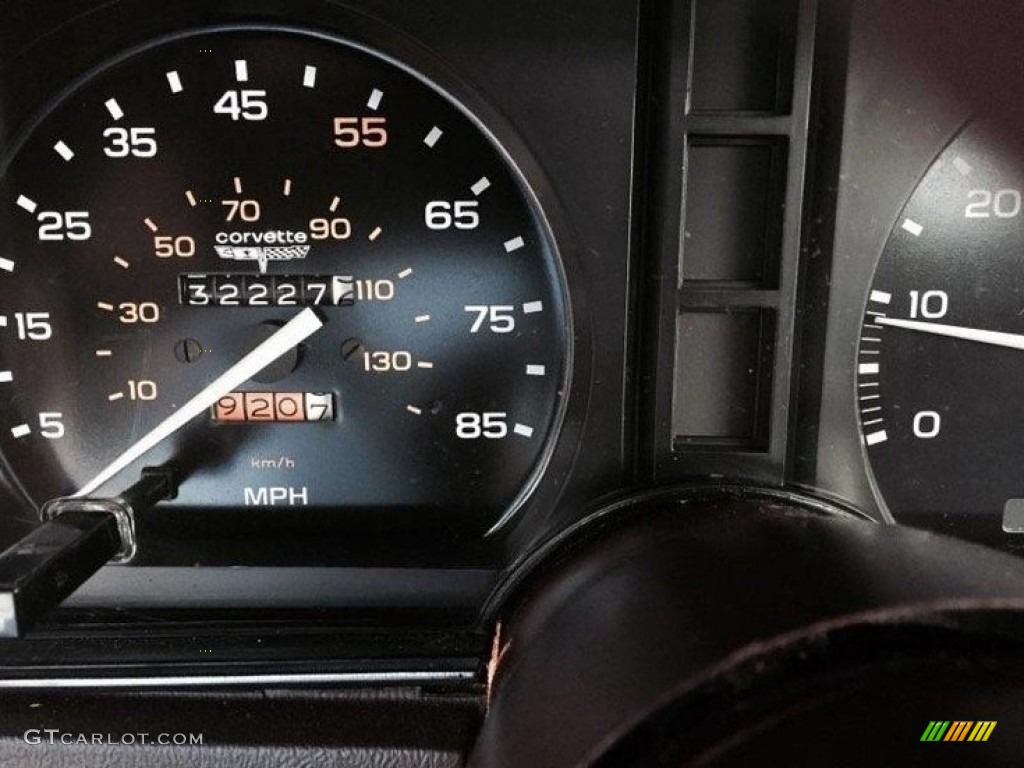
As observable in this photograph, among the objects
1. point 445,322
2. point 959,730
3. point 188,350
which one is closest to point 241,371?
point 188,350

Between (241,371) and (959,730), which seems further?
(241,371)

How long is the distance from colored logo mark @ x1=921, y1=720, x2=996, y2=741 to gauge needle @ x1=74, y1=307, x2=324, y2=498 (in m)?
1.01

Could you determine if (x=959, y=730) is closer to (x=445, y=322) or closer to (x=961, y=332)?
(x=961, y=332)

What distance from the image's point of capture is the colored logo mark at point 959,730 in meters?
0.98

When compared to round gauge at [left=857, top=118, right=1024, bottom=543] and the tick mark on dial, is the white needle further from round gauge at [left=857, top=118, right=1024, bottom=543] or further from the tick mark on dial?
the tick mark on dial

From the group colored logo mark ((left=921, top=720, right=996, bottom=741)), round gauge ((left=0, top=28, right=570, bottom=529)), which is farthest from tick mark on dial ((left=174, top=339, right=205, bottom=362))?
colored logo mark ((left=921, top=720, right=996, bottom=741))

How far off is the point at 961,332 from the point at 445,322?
0.81 metres

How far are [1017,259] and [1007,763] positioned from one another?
86cm

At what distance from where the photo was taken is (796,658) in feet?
2.99

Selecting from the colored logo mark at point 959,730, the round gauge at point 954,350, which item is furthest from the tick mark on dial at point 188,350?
the colored logo mark at point 959,730

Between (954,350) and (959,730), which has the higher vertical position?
(954,350)

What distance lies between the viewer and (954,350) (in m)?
1.61

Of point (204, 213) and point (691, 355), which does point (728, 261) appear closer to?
point (691, 355)

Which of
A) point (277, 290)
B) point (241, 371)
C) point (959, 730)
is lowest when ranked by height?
point (959, 730)
